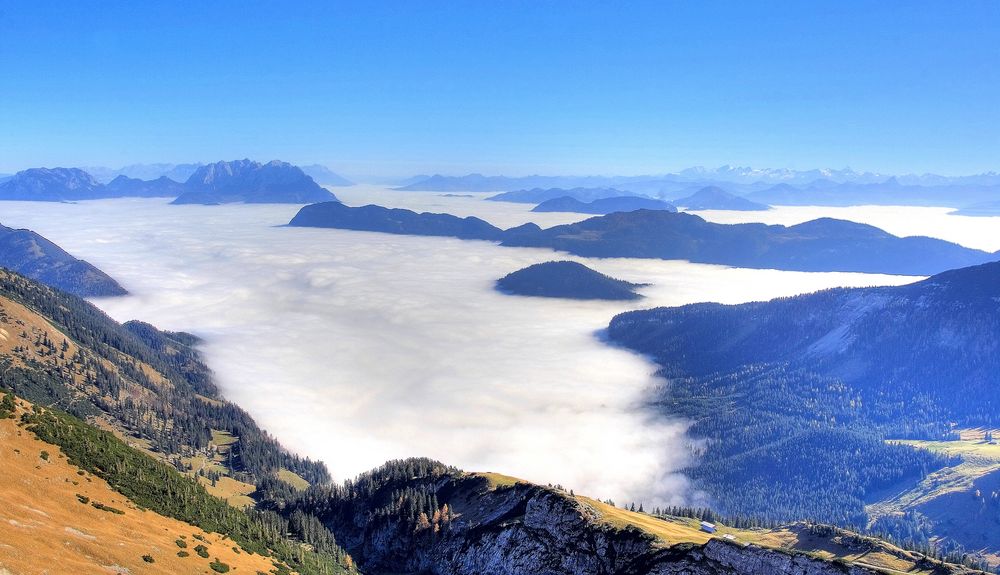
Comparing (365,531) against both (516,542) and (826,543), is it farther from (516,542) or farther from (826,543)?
(826,543)

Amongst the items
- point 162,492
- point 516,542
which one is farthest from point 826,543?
point 162,492

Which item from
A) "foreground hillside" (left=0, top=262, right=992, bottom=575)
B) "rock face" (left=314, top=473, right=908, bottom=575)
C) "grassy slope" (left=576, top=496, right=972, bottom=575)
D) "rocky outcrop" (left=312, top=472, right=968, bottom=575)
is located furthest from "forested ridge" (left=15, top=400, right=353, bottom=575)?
"grassy slope" (left=576, top=496, right=972, bottom=575)

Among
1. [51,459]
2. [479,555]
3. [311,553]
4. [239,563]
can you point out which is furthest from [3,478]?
[479,555]

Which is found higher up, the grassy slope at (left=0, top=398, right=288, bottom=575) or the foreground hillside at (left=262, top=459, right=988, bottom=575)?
the grassy slope at (left=0, top=398, right=288, bottom=575)

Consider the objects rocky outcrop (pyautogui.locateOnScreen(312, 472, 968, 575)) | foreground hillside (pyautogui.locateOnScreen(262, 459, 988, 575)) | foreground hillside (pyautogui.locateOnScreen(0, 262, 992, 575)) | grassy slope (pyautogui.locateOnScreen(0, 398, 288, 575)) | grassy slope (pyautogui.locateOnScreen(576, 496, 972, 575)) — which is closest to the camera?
grassy slope (pyautogui.locateOnScreen(0, 398, 288, 575))

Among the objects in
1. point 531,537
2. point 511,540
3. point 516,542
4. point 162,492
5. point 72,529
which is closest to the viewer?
point 72,529

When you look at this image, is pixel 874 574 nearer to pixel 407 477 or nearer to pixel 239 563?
pixel 239 563

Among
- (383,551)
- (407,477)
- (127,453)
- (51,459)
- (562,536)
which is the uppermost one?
(51,459)

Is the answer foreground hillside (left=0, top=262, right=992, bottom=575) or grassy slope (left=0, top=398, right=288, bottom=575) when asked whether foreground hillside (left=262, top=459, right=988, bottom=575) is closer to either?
foreground hillside (left=0, top=262, right=992, bottom=575)
